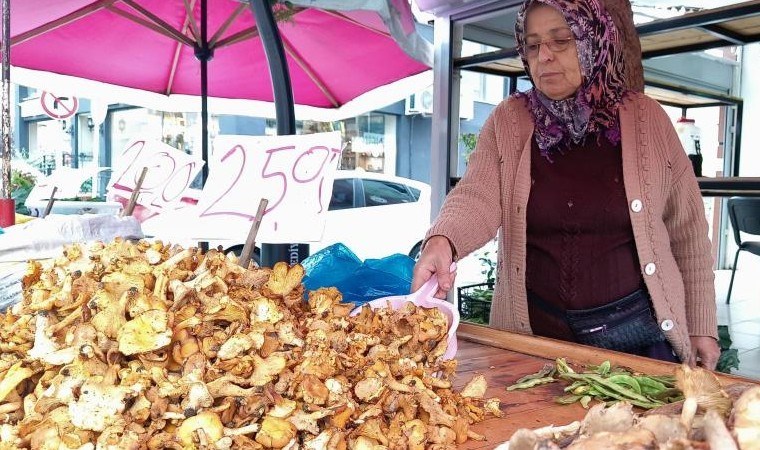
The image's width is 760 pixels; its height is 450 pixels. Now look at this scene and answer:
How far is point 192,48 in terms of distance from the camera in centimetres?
454

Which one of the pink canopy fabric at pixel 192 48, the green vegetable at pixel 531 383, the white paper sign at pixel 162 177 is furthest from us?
the pink canopy fabric at pixel 192 48

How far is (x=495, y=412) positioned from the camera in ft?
3.29

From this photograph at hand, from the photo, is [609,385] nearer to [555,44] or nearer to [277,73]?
[555,44]

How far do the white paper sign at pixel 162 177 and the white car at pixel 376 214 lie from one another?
4320 mm

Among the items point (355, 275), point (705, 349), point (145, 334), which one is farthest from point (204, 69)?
point (145, 334)

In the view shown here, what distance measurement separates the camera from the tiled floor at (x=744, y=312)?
14.7 ft

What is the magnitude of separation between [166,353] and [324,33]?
367 cm

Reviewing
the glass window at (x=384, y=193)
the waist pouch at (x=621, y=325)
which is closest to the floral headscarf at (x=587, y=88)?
the waist pouch at (x=621, y=325)

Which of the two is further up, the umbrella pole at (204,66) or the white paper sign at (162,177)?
the umbrella pole at (204,66)

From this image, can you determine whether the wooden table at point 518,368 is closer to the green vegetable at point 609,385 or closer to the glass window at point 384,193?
the green vegetable at point 609,385

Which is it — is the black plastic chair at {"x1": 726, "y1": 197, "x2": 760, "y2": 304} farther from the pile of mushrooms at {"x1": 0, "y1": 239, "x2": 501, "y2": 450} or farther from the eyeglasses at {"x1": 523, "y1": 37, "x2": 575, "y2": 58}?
the pile of mushrooms at {"x1": 0, "y1": 239, "x2": 501, "y2": 450}

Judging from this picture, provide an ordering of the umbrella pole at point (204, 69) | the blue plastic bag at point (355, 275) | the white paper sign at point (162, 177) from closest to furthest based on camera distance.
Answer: the blue plastic bag at point (355, 275)
the white paper sign at point (162, 177)
the umbrella pole at point (204, 69)

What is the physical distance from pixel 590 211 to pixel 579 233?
6cm

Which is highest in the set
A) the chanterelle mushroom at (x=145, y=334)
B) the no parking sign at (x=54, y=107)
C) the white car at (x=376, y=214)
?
the no parking sign at (x=54, y=107)
